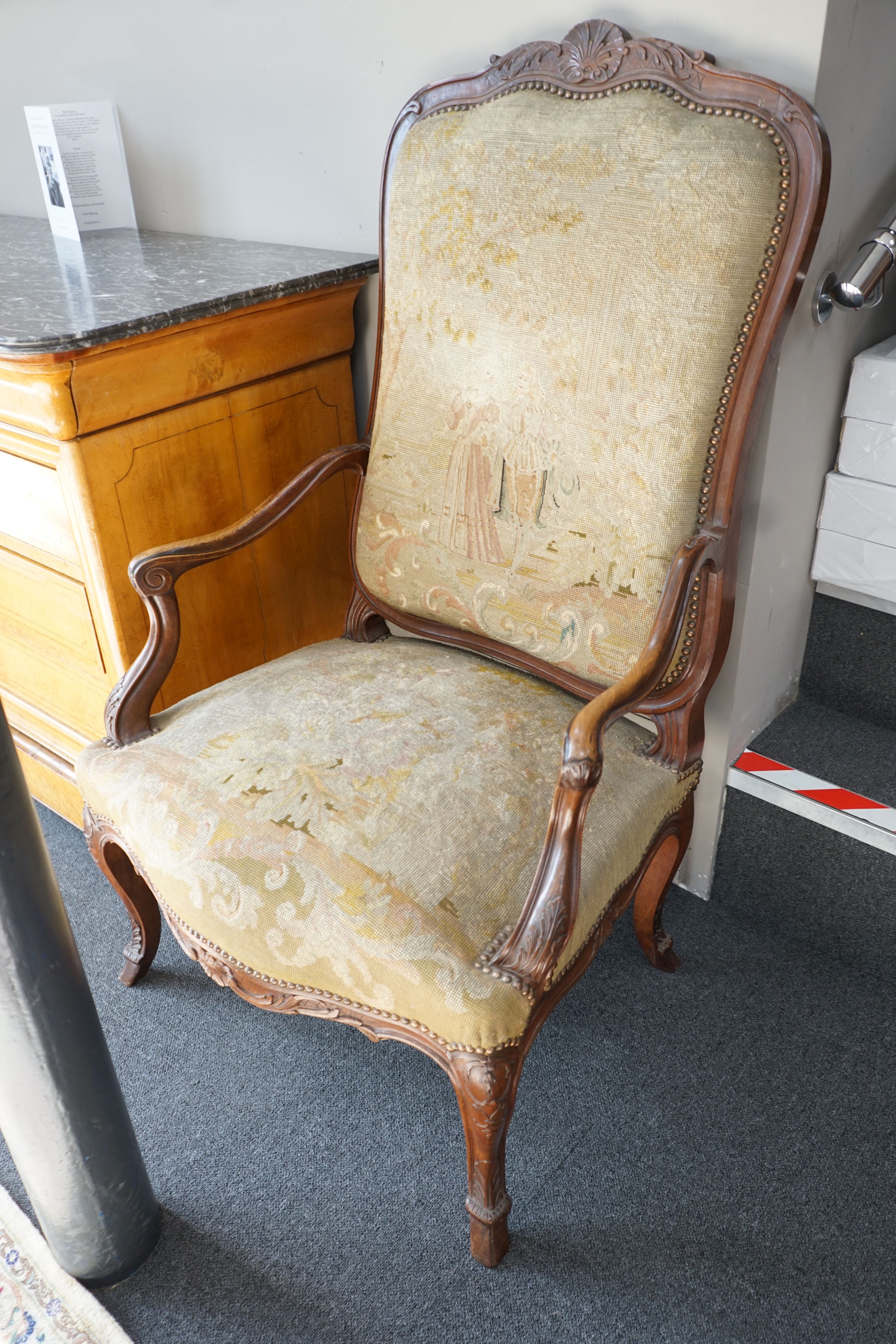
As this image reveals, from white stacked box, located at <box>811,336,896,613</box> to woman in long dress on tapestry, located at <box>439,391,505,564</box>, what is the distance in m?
0.56

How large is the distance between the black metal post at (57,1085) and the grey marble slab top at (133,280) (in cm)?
65

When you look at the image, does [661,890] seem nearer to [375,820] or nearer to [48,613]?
[375,820]

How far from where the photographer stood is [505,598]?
1385mm

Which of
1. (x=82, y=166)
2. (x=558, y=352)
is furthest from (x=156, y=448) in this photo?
(x=82, y=166)

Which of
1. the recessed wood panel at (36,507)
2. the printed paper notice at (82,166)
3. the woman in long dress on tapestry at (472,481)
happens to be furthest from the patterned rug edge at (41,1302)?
the printed paper notice at (82,166)

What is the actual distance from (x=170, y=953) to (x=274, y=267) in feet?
3.90

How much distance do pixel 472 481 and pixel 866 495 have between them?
0.62 meters

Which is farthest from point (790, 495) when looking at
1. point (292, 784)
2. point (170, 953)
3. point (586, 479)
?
point (170, 953)

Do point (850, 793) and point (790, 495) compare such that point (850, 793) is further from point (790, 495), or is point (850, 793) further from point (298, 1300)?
point (298, 1300)

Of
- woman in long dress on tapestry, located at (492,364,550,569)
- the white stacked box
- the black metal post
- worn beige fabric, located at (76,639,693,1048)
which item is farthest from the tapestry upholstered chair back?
the black metal post

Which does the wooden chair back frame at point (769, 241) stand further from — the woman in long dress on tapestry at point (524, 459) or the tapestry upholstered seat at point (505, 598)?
the woman in long dress on tapestry at point (524, 459)

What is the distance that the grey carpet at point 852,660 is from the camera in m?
1.63

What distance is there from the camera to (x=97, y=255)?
→ 1782 millimetres

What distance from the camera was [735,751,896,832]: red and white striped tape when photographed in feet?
4.87
